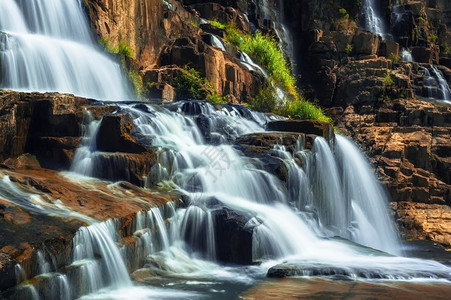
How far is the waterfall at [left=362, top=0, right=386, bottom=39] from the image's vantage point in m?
34.1

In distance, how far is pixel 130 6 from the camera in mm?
19703

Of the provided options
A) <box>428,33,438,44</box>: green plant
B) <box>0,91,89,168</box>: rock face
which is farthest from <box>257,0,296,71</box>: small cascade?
<box>0,91,89,168</box>: rock face

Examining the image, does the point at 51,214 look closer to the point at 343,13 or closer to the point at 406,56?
the point at 406,56

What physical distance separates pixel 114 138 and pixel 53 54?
5.53 metres

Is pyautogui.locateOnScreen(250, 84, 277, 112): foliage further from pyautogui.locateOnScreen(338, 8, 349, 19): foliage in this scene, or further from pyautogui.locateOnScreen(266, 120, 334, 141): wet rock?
pyautogui.locateOnScreen(338, 8, 349, 19): foliage

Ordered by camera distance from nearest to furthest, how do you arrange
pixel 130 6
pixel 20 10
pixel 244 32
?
pixel 20 10 < pixel 130 6 < pixel 244 32

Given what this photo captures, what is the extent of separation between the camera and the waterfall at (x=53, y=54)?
13.7 meters

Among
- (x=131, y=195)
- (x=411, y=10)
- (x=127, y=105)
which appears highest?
(x=411, y=10)

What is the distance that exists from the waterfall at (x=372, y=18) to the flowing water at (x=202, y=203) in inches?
759

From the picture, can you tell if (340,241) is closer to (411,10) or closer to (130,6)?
(130,6)

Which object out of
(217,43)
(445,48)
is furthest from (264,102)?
(445,48)

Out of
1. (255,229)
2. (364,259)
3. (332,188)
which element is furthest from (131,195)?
(332,188)

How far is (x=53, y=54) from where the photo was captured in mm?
15078

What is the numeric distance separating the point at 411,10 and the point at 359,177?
2263 cm
